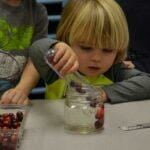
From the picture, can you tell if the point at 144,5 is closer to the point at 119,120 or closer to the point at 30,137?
the point at 119,120

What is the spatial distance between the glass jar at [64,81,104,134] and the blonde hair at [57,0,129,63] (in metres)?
0.27

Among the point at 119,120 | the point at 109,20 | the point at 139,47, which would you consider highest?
the point at 109,20

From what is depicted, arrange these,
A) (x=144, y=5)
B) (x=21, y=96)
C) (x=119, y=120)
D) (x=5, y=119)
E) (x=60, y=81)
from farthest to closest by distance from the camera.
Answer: (x=144, y=5) < (x=60, y=81) < (x=21, y=96) < (x=119, y=120) < (x=5, y=119)

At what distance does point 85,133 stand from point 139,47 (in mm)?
810

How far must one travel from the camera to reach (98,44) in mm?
1099

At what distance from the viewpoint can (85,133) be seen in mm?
810

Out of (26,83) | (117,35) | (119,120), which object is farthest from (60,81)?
(119,120)

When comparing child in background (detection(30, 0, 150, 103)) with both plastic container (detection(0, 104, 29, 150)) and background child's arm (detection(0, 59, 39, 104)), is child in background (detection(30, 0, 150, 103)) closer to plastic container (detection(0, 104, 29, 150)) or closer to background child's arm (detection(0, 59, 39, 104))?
background child's arm (detection(0, 59, 39, 104))

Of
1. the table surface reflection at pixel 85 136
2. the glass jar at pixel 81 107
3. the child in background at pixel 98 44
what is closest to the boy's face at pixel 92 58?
the child in background at pixel 98 44

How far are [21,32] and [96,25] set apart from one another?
0.27 metres

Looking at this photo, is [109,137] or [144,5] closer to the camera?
[109,137]

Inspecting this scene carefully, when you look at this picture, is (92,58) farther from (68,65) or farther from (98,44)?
(68,65)

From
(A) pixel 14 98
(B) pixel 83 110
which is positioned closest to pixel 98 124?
(B) pixel 83 110

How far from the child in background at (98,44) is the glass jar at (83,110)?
0.20 m
